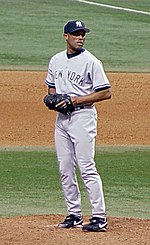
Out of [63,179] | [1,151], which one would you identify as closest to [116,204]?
[63,179]

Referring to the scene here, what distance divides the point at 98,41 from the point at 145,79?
5.71m

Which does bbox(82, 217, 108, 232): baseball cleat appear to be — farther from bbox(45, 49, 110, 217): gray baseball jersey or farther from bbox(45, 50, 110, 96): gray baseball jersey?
bbox(45, 50, 110, 96): gray baseball jersey

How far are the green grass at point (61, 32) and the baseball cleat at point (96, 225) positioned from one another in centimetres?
1251

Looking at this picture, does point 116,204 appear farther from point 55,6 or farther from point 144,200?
point 55,6

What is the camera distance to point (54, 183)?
11203 millimetres

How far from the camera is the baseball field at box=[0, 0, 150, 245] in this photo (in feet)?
27.4

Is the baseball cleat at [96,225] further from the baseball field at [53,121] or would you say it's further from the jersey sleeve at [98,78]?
the jersey sleeve at [98,78]

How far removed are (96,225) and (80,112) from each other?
3.36ft

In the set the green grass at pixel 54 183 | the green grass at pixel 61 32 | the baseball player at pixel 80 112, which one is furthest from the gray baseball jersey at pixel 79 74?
the green grass at pixel 61 32

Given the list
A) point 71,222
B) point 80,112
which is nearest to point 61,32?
point 71,222

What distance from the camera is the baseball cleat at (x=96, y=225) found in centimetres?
778

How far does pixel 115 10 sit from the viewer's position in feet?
95.5

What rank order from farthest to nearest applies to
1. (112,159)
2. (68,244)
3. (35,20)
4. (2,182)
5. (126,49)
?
(35,20) → (126,49) → (112,159) → (2,182) → (68,244)

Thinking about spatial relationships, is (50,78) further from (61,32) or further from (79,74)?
(61,32)
